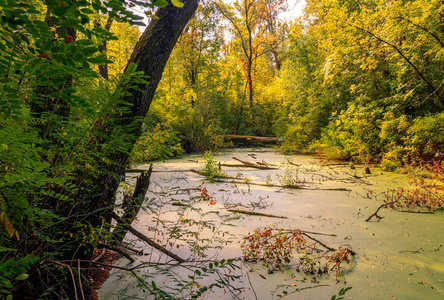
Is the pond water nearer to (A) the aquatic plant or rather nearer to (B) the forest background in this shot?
(A) the aquatic plant

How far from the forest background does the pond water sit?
18.0 inches

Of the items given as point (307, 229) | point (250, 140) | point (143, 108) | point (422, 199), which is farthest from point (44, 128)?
point (250, 140)

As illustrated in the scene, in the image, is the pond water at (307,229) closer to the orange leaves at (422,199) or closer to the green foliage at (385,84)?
the orange leaves at (422,199)

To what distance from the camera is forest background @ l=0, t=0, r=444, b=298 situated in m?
0.87

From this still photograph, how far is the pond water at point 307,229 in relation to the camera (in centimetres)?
188

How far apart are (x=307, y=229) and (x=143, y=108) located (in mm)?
2251

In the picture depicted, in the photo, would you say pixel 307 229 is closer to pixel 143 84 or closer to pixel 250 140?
pixel 143 84

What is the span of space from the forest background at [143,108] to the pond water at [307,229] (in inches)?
18.0

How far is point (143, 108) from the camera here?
2.07 meters

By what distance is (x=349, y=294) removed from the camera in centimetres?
184

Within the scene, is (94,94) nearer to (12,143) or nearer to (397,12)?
(12,143)

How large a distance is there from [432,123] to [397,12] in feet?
8.01

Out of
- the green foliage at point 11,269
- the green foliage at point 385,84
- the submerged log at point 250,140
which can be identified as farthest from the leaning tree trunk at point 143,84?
the submerged log at point 250,140

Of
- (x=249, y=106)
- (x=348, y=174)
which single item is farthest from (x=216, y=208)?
(x=249, y=106)
